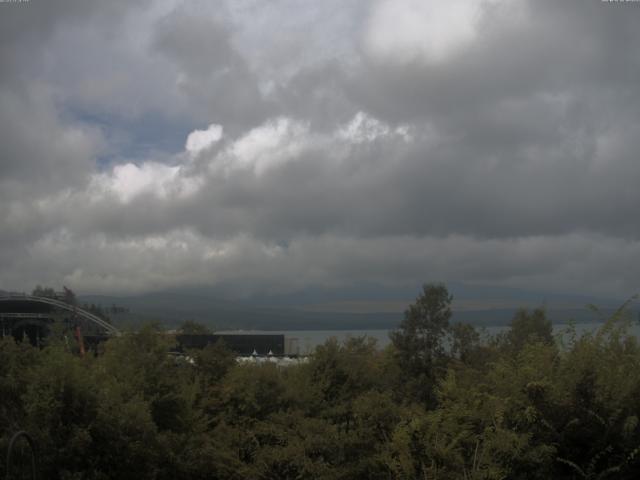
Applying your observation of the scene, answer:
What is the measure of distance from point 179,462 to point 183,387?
3.29 meters

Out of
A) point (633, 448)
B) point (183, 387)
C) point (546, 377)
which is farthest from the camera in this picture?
point (183, 387)

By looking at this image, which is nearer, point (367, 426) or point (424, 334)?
point (367, 426)

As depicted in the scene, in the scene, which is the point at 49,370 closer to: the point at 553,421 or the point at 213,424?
the point at 213,424

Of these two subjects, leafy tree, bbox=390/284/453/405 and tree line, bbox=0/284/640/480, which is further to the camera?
leafy tree, bbox=390/284/453/405

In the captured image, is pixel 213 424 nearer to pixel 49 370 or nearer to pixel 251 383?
pixel 251 383

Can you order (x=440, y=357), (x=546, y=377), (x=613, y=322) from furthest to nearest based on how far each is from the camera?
(x=440, y=357) < (x=613, y=322) < (x=546, y=377)

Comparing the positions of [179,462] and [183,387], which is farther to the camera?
[183,387]

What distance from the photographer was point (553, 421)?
38.4 ft

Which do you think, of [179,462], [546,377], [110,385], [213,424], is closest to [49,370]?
[110,385]

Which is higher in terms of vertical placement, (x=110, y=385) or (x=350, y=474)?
(x=110, y=385)

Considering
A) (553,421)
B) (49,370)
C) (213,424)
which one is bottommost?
(213,424)

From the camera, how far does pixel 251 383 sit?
1830 cm

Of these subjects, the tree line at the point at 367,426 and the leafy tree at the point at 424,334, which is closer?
the tree line at the point at 367,426

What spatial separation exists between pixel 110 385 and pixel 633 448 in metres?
9.71
